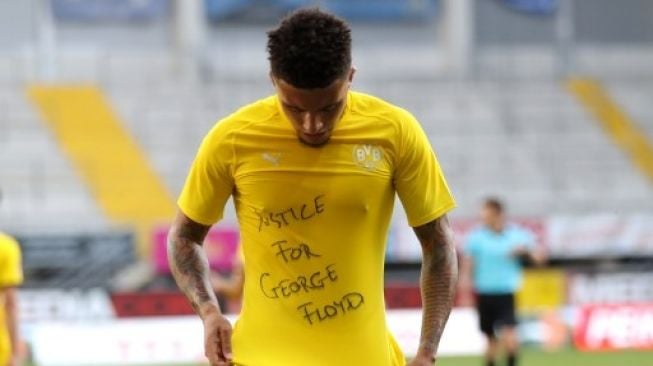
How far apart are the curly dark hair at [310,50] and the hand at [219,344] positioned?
825 mm

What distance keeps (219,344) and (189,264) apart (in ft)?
1.58

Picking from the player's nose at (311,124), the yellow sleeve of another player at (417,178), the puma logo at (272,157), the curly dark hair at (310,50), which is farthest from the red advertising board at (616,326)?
the curly dark hair at (310,50)

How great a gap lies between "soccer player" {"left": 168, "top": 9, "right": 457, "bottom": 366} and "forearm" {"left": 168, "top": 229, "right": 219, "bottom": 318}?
5.8 inches

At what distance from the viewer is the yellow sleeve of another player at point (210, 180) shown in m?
5.14

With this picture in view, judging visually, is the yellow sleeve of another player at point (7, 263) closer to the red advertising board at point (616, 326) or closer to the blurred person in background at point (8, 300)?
the blurred person in background at point (8, 300)

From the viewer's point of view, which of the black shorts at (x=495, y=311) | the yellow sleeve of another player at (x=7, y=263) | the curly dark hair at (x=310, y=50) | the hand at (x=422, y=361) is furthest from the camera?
the black shorts at (x=495, y=311)

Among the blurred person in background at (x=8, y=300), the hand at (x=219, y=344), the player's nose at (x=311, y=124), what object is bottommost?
the blurred person in background at (x=8, y=300)

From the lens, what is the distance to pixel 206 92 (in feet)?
104

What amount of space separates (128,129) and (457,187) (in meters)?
6.38

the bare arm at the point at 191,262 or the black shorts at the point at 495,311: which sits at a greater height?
the bare arm at the point at 191,262

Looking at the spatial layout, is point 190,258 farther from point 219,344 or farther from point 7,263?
point 7,263

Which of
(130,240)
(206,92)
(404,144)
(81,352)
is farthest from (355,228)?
(206,92)

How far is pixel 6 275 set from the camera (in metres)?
9.87

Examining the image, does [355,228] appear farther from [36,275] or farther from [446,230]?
[36,275]
